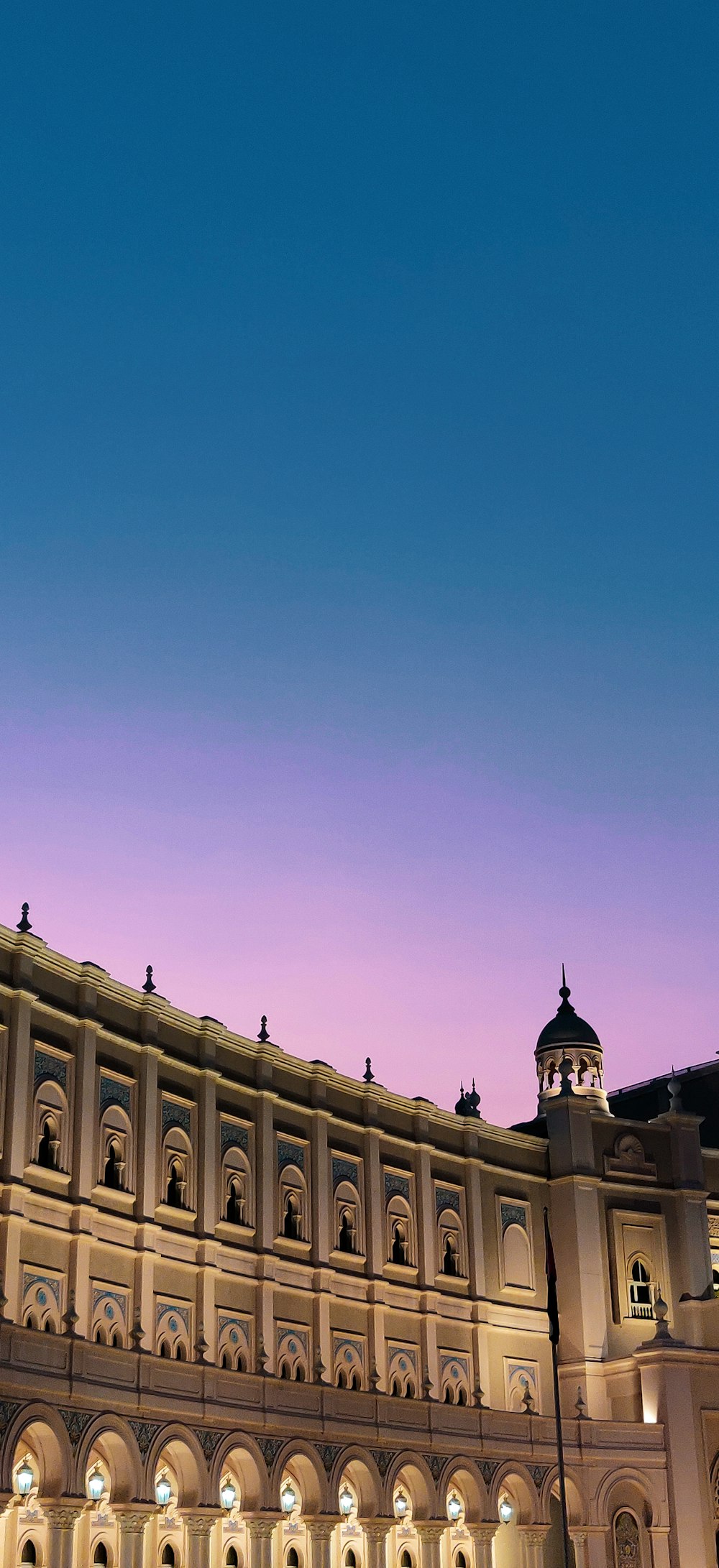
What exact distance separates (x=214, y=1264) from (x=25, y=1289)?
28.4 feet

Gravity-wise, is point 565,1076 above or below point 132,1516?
above

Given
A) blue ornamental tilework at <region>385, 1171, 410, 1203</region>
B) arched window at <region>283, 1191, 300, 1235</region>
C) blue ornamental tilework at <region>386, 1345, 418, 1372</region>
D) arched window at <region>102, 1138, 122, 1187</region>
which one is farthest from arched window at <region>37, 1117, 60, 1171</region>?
blue ornamental tilework at <region>386, 1345, 418, 1372</region>

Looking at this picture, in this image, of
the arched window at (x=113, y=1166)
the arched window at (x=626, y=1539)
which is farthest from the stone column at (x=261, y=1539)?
the arched window at (x=626, y=1539)

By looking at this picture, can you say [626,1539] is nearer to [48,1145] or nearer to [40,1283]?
[40,1283]

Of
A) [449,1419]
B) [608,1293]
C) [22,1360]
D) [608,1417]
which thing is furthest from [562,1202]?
[22,1360]

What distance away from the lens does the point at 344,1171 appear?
60.8 meters

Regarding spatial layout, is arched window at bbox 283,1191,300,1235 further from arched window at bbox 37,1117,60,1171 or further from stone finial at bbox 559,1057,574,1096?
stone finial at bbox 559,1057,574,1096

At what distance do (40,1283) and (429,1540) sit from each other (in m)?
17.5

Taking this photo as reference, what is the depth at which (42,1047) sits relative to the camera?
4866 cm

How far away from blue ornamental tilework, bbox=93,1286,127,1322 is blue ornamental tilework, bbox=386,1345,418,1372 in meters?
13.3

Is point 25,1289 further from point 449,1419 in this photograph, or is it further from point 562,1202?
point 562,1202

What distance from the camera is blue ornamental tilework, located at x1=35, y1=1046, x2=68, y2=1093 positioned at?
48.5 m

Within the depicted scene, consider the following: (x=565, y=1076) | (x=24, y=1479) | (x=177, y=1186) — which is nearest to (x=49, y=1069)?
(x=177, y=1186)

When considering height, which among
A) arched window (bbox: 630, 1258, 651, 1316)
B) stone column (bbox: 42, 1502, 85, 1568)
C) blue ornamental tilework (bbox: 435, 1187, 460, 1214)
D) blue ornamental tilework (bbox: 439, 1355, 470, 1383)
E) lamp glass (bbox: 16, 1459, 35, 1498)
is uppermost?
blue ornamental tilework (bbox: 435, 1187, 460, 1214)
